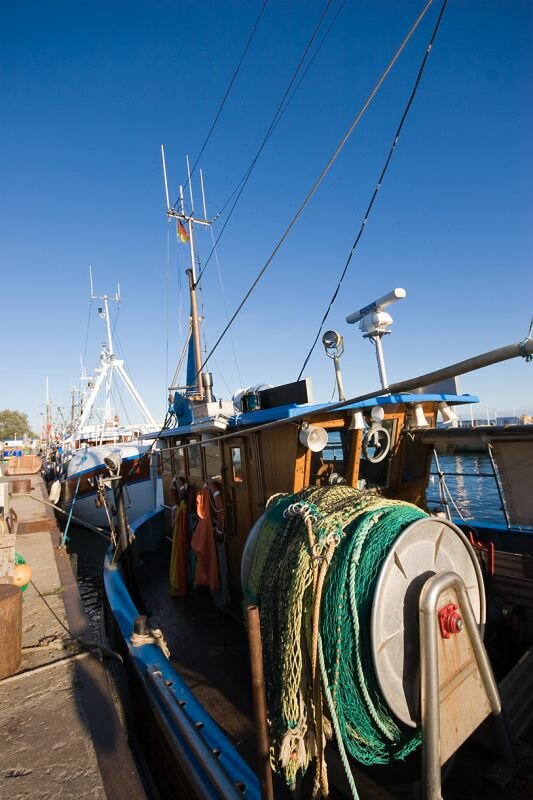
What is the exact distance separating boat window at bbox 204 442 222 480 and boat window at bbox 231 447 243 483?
411 mm

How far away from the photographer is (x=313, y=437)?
4742 millimetres

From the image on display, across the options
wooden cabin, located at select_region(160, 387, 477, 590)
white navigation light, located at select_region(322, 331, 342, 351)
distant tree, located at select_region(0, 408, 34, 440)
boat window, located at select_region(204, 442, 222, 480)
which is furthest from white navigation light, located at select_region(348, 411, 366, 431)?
distant tree, located at select_region(0, 408, 34, 440)

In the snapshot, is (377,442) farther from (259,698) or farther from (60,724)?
(60,724)

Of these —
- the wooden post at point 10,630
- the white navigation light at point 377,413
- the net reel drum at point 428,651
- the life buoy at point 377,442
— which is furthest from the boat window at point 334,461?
the wooden post at point 10,630

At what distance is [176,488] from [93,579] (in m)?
8.61

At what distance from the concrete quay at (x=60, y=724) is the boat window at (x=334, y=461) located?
3389mm

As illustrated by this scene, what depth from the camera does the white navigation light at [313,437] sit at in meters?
4.73

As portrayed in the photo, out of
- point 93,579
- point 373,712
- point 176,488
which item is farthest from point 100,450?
point 373,712

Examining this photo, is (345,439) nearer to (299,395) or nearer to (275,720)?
(299,395)

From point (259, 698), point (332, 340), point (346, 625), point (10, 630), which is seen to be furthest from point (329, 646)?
point (332, 340)

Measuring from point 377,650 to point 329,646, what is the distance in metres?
0.35

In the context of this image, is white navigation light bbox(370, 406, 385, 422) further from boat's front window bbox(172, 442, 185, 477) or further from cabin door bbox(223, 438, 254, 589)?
boat's front window bbox(172, 442, 185, 477)

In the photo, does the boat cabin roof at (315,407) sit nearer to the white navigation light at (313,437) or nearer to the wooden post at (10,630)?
the white navigation light at (313,437)

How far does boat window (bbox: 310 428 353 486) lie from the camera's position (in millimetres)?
5569
